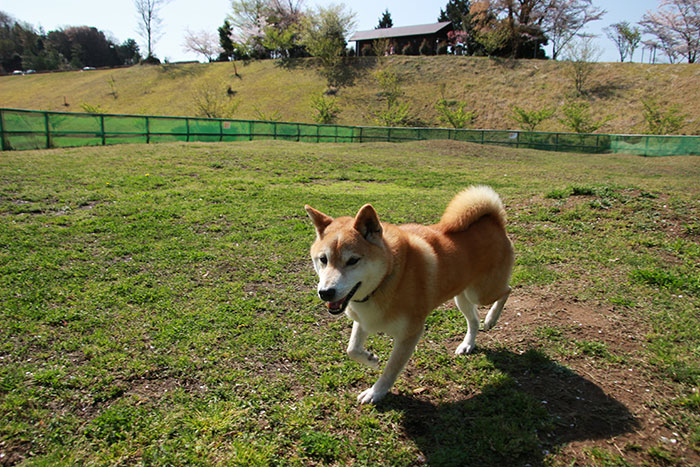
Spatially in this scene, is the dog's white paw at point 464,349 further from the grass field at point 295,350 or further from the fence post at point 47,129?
the fence post at point 47,129

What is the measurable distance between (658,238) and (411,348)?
564cm

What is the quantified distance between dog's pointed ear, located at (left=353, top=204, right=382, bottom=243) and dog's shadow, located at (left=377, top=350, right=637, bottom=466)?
1.36 meters

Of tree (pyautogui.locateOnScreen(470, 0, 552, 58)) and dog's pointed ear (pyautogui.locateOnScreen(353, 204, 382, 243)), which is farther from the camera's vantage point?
tree (pyautogui.locateOnScreen(470, 0, 552, 58))

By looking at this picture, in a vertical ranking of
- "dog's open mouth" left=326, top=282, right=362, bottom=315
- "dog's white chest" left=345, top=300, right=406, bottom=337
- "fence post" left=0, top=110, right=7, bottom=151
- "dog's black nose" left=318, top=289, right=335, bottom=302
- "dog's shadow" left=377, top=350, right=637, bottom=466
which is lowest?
"dog's shadow" left=377, top=350, right=637, bottom=466

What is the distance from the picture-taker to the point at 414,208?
877 centimetres

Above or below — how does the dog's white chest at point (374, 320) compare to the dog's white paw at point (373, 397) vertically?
above

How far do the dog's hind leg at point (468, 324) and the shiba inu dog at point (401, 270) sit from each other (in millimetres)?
11

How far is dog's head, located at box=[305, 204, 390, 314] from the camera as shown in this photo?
281 cm

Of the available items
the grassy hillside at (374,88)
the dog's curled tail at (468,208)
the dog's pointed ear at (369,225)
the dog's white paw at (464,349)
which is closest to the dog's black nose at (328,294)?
the dog's pointed ear at (369,225)

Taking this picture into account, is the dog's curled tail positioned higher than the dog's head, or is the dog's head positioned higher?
the dog's curled tail

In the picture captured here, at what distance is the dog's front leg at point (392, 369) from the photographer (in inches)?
122

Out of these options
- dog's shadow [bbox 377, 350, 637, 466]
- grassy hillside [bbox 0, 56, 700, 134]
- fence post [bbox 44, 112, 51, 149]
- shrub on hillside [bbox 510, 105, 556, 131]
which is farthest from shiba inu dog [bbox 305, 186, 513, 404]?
grassy hillside [bbox 0, 56, 700, 134]

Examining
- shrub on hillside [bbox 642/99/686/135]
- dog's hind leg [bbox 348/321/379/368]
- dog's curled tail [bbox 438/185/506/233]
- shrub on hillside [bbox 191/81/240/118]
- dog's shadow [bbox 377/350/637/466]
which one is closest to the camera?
dog's shadow [bbox 377/350/637/466]

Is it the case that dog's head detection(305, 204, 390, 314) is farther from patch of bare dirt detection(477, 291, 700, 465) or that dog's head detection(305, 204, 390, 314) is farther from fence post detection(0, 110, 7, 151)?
fence post detection(0, 110, 7, 151)
